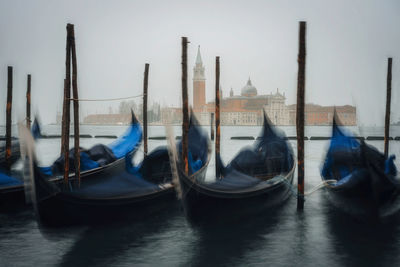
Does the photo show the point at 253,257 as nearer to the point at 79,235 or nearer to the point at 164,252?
the point at 164,252

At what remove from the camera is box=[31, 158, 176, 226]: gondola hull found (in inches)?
161

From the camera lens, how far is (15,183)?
18.7 feet

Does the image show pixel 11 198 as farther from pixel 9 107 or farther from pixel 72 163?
pixel 9 107

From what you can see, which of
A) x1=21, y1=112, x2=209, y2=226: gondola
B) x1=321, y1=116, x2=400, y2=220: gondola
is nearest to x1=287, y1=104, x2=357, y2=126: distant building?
x1=321, y1=116, x2=400, y2=220: gondola

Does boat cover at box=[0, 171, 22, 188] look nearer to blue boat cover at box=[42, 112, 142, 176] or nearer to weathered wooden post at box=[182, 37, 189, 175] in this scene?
blue boat cover at box=[42, 112, 142, 176]

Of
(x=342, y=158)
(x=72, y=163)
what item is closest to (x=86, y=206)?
(x=72, y=163)

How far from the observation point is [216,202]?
4.65 m

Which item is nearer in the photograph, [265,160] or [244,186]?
[244,186]

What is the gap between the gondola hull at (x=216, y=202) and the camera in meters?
4.45

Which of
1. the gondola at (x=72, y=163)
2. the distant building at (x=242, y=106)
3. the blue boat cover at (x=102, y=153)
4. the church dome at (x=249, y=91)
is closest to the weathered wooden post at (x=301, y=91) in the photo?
the gondola at (x=72, y=163)

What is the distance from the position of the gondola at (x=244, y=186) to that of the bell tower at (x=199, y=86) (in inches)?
2849

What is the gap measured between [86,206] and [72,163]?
2.82 m

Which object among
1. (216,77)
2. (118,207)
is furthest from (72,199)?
(216,77)

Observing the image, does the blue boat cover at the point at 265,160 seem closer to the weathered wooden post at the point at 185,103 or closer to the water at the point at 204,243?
the weathered wooden post at the point at 185,103
